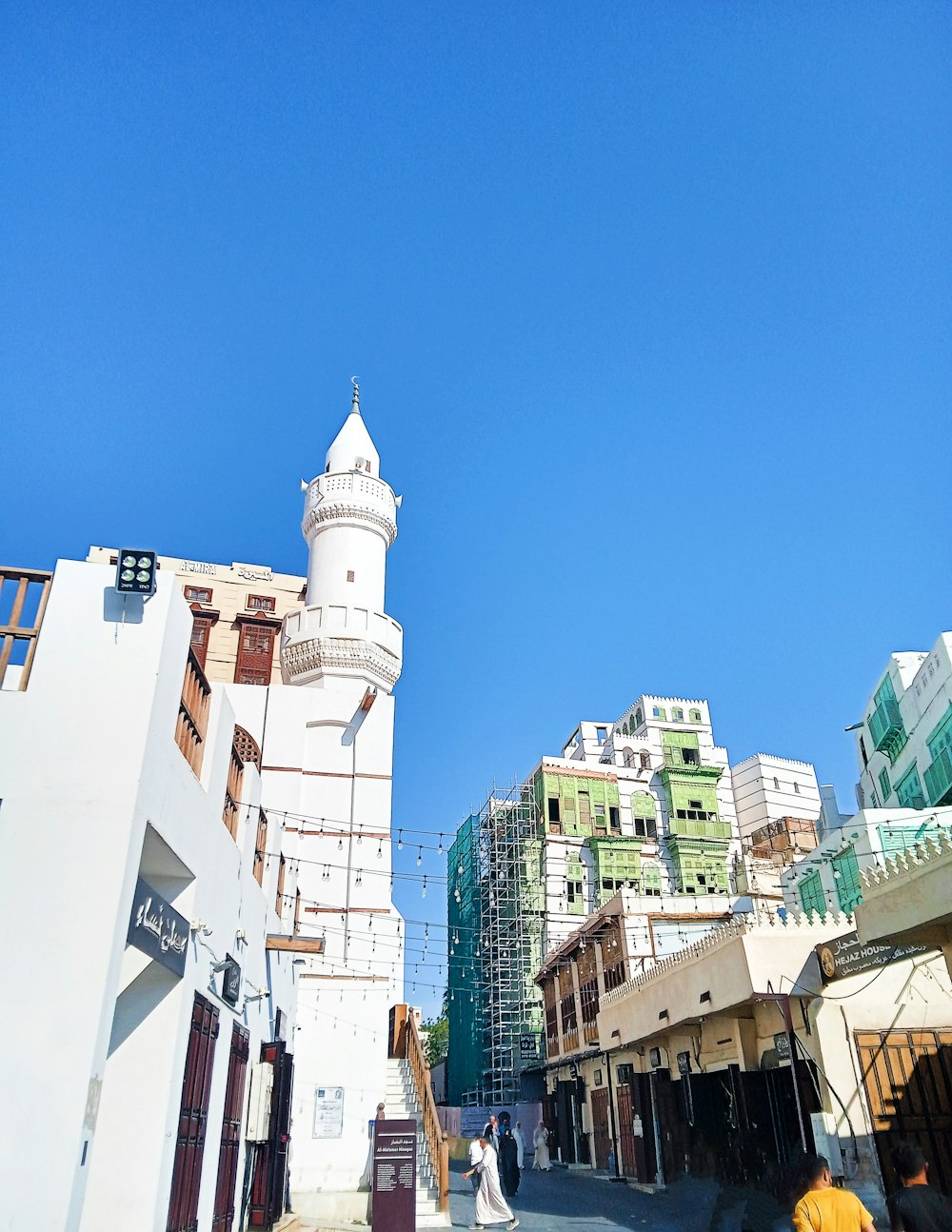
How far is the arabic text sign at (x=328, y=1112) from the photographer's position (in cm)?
1719

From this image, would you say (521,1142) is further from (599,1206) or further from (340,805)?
(599,1206)

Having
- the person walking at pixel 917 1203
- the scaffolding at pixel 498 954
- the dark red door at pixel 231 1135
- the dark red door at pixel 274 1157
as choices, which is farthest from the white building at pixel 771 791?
the person walking at pixel 917 1203

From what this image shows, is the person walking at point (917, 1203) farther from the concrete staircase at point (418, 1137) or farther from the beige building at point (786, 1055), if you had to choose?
the concrete staircase at point (418, 1137)

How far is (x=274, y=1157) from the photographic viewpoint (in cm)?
1341

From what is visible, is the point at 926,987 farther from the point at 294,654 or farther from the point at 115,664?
the point at 294,654

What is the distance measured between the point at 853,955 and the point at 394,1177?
7352 mm

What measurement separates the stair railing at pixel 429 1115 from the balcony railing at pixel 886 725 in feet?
63.4

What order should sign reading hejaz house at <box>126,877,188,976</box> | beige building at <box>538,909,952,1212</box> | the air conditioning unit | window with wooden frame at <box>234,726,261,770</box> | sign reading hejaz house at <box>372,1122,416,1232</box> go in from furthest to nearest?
1. beige building at <box>538,909,952,1212</box>
2. window with wooden frame at <box>234,726,261,770</box>
3. the air conditioning unit
4. sign reading hejaz house at <box>372,1122,416,1232</box>
5. sign reading hejaz house at <box>126,877,188,976</box>

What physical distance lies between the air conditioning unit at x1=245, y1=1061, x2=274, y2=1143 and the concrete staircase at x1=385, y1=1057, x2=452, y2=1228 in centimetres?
186

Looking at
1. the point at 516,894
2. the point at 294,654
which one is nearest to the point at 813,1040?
the point at 294,654

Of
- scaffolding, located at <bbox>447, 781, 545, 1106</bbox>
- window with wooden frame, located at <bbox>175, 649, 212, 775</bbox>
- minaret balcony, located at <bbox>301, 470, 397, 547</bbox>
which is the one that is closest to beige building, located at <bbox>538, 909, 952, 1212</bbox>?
window with wooden frame, located at <bbox>175, 649, 212, 775</bbox>

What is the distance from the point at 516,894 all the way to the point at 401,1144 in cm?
2958

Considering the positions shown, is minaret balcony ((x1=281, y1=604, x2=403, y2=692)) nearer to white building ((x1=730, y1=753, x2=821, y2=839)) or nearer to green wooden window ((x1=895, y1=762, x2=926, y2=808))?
green wooden window ((x1=895, y1=762, x2=926, y2=808))

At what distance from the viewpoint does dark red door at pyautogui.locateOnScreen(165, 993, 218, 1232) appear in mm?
9001
